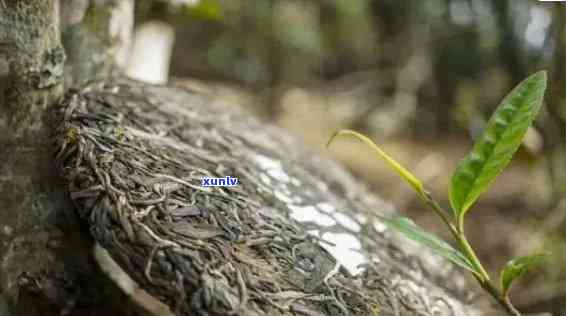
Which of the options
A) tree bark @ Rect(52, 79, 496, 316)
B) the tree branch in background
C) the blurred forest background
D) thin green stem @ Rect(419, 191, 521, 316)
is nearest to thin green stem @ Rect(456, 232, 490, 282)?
thin green stem @ Rect(419, 191, 521, 316)

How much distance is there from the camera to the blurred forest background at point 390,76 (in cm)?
235

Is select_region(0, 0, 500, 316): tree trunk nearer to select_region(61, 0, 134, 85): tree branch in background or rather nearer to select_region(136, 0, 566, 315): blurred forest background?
select_region(61, 0, 134, 85): tree branch in background

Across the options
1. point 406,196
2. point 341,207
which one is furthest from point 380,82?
point 341,207

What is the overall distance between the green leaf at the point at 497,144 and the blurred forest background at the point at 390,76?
130cm

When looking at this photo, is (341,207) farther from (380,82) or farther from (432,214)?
(380,82)

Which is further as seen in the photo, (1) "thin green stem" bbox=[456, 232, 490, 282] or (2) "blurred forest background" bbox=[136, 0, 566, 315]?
(2) "blurred forest background" bbox=[136, 0, 566, 315]

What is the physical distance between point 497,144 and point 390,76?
288cm

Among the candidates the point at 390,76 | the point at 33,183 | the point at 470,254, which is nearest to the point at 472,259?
the point at 470,254

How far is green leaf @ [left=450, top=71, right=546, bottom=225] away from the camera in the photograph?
0.80 meters

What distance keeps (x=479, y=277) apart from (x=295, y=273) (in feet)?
0.86

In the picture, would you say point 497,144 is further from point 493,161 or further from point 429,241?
point 429,241

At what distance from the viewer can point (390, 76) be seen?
3627mm

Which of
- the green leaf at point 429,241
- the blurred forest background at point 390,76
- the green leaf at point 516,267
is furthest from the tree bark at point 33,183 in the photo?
the blurred forest background at point 390,76

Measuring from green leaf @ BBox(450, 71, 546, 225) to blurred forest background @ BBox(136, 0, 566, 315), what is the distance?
130cm
